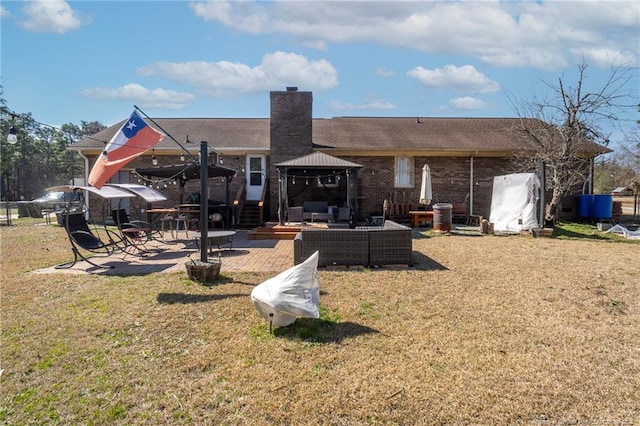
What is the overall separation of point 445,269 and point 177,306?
4.98 m

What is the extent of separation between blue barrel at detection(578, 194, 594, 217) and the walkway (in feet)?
45.0

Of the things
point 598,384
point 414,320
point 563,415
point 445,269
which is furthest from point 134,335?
point 445,269

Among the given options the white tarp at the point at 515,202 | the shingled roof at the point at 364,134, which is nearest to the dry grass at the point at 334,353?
the white tarp at the point at 515,202

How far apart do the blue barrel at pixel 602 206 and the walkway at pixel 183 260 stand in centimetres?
1382

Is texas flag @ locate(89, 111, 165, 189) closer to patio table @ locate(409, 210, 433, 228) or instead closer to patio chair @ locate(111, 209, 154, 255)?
patio chair @ locate(111, 209, 154, 255)

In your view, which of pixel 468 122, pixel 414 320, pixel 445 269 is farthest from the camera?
pixel 468 122

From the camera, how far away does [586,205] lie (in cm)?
1752

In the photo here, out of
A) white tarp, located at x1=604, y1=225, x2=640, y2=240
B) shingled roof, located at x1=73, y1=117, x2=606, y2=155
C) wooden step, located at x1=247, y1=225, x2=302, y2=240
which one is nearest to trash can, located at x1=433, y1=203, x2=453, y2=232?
shingled roof, located at x1=73, y1=117, x2=606, y2=155

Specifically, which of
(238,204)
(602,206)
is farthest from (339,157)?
(602,206)

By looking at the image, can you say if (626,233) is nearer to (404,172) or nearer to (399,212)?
(399,212)

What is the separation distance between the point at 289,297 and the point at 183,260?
5.17 metres

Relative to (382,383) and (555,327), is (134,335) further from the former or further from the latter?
(555,327)

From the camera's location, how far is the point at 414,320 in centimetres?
500

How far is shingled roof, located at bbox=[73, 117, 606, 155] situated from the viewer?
1744 cm
